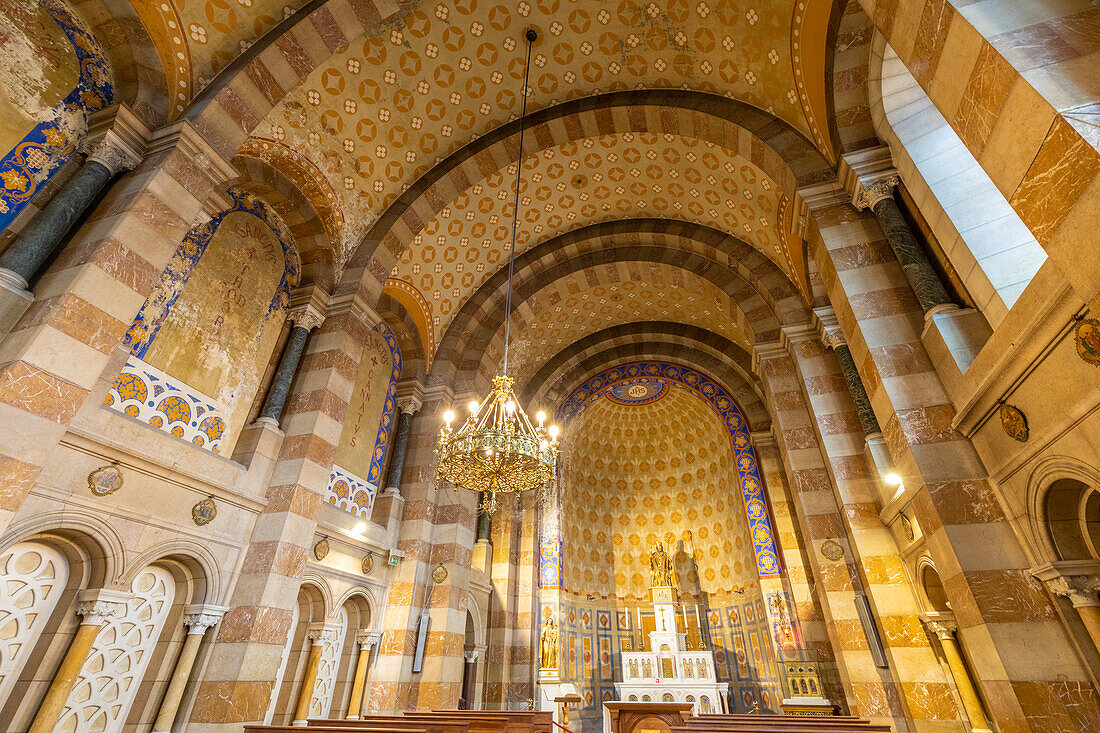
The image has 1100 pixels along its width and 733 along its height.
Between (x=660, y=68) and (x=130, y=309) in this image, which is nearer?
(x=130, y=309)

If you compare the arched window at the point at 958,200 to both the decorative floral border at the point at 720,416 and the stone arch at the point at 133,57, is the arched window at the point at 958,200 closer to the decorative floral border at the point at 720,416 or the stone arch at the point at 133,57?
the stone arch at the point at 133,57

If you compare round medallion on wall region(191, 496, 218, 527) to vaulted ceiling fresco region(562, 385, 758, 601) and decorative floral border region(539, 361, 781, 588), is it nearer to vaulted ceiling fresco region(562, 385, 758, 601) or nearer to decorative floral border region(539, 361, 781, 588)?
decorative floral border region(539, 361, 781, 588)

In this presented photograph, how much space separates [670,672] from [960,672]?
7.62m

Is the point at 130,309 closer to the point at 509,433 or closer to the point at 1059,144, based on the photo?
the point at 509,433

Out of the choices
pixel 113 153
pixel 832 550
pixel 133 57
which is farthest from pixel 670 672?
pixel 133 57

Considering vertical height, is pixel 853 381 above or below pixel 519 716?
above

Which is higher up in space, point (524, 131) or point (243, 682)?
point (524, 131)

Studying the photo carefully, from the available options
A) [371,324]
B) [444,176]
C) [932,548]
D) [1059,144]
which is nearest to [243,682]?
[371,324]

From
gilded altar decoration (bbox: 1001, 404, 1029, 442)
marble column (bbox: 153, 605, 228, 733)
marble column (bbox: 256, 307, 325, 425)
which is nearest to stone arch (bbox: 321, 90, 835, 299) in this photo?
marble column (bbox: 256, 307, 325, 425)

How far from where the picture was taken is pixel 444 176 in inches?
336

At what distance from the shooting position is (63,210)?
16.1ft

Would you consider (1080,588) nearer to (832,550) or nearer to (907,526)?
(907,526)

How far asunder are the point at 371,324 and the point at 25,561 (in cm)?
486

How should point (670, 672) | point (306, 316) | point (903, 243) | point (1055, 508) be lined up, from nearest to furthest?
point (1055, 508) < point (903, 243) < point (306, 316) < point (670, 672)
